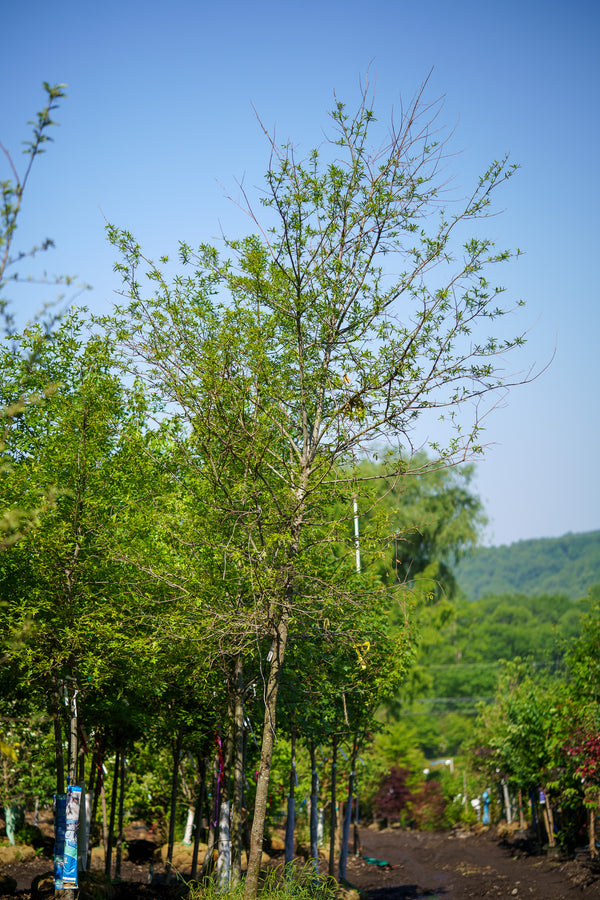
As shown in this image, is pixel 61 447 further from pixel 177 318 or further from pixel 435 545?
pixel 435 545

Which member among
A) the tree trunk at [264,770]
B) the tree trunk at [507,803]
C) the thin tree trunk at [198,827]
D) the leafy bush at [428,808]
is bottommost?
the leafy bush at [428,808]

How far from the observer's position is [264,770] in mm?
8516

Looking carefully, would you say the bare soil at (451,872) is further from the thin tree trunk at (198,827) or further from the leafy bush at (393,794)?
the leafy bush at (393,794)

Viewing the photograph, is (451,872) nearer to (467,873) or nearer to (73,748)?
(467,873)

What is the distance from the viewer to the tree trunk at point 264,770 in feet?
27.1

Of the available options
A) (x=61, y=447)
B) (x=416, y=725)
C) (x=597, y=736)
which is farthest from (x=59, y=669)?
(x=416, y=725)

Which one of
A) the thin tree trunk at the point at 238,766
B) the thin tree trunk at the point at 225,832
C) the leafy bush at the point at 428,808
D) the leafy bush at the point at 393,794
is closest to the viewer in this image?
the thin tree trunk at the point at 225,832

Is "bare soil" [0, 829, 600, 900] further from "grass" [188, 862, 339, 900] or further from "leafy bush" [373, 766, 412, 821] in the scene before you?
"leafy bush" [373, 766, 412, 821]

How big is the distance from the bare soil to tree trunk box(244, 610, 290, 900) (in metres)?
5.79

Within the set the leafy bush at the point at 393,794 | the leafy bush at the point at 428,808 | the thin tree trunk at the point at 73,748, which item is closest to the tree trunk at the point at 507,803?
the leafy bush at the point at 428,808

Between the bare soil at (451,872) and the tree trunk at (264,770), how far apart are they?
19.0ft

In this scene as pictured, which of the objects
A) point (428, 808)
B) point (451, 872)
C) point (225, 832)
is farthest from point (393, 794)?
point (225, 832)

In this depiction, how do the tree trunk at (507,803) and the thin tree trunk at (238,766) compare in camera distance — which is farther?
the tree trunk at (507,803)

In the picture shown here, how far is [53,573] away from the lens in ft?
34.2
